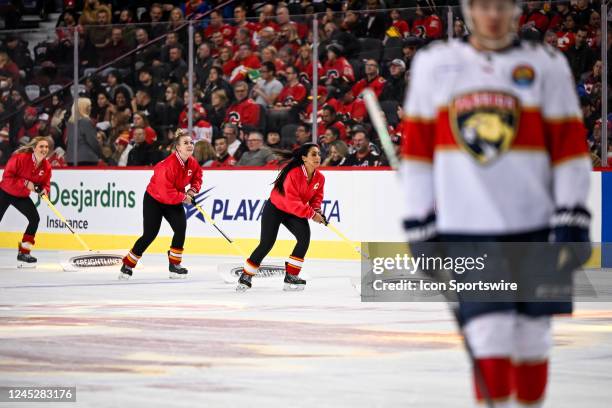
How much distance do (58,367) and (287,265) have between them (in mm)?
5775

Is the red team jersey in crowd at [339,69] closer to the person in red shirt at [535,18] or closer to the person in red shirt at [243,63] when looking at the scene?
the person in red shirt at [243,63]

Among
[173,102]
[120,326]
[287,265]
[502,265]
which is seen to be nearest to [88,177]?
[173,102]

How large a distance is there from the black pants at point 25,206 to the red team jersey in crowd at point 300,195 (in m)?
4.67

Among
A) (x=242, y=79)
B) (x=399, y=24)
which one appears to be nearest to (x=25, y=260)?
(x=242, y=79)

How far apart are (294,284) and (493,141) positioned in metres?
8.69

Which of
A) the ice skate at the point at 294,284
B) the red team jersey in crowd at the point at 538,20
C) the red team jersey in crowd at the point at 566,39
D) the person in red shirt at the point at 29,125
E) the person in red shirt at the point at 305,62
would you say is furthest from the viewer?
the person in red shirt at the point at 29,125

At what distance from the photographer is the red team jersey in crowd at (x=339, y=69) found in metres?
15.6

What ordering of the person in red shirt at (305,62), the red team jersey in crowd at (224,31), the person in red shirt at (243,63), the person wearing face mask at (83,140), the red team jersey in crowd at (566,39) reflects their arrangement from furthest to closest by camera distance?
the person wearing face mask at (83,140) → the red team jersey in crowd at (224,31) → the person in red shirt at (243,63) → the person in red shirt at (305,62) → the red team jersey in crowd at (566,39)

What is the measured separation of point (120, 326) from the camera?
9.20 metres

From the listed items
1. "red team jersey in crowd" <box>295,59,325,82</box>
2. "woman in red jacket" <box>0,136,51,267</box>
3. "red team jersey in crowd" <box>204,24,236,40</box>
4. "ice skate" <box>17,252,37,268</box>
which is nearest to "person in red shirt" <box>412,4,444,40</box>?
"red team jersey in crowd" <box>295,59,325,82</box>

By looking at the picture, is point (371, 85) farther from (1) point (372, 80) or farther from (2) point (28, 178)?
(2) point (28, 178)

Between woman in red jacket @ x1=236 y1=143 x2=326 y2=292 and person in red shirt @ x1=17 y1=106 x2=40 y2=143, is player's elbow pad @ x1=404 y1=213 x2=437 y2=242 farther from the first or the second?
person in red shirt @ x1=17 y1=106 x2=40 y2=143

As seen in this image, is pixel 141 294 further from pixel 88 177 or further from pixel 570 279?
pixel 570 279

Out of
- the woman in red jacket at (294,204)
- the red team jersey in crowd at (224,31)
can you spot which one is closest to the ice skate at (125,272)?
the woman in red jacket at (294,204)
